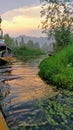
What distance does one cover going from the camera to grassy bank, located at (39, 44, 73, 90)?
804 inches

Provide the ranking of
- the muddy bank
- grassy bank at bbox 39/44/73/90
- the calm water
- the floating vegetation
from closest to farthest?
the floating vegetation < the calm water < the muddy bank < grassy bank at bbox 39/44/73/90

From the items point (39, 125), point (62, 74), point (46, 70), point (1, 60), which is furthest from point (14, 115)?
point (1, 60)

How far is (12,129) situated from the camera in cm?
1168

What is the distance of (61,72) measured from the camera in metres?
22.8

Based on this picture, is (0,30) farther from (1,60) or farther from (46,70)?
(46,70)

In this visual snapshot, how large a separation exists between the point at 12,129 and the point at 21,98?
18.0 ft

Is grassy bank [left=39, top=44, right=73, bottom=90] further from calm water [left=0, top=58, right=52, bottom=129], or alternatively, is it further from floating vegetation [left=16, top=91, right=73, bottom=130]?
floating vegetation [left=16, top=91, right=73, bottom=130]

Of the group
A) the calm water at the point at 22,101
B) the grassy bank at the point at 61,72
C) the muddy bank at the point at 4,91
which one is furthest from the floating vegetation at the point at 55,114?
the grassy bank at the point at 61,72

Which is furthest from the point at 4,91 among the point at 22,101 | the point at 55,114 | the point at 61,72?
the point at 55,114

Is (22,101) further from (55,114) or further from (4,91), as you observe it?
(4,91)

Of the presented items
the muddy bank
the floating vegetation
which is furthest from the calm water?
the floating vegetation

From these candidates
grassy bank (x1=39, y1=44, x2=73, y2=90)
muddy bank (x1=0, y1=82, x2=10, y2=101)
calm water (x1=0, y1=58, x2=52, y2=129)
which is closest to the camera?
calm water (x1=0, y1=58, x2=52, y2=129)

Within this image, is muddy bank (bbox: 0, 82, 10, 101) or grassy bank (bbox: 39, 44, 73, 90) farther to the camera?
grassy bank (bbox: 39, 44, 73, 90)

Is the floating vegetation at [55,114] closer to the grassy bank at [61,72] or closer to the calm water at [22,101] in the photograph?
the calm water at [22,101]
